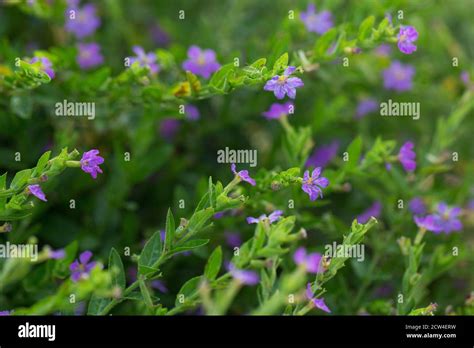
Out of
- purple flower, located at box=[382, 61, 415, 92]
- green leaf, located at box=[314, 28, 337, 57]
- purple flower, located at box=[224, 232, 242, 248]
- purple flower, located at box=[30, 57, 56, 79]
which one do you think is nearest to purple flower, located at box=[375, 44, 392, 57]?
purple flower, located at box=[382, 61, 415, 92]

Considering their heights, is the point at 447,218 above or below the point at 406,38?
below

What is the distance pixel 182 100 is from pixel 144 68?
5.2 inches

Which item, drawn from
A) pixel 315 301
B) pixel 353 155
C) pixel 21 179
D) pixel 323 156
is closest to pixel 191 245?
pixel 315 301

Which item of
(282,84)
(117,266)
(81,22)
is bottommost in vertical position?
(117,266)

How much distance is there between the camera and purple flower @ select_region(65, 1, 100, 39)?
7.16ft

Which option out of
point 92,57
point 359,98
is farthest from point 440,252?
point 92,57

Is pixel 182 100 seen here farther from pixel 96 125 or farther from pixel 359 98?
pixel 359 98

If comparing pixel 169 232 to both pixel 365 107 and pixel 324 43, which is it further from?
pixel 365 107

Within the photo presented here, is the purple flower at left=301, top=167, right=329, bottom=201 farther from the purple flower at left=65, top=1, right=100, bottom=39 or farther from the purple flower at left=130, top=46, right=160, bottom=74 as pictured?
the purple flower at left=65, top=1, right=100, bottom=39

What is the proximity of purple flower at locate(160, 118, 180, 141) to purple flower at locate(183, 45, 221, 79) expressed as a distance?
1.37ft

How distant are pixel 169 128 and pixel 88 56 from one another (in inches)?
15.2

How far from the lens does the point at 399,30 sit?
5.35ft

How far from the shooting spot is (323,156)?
2.26m

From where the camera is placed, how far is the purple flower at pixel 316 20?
2.03 m
